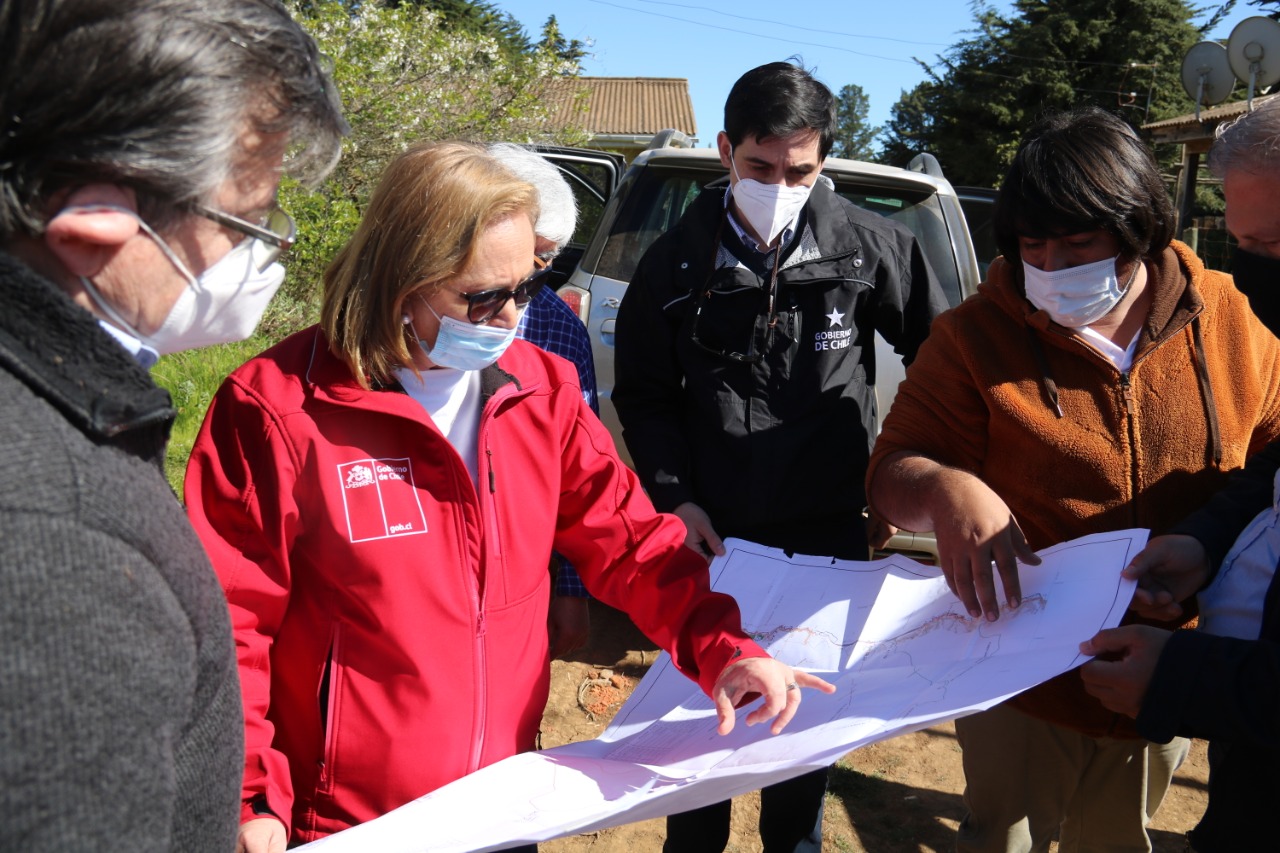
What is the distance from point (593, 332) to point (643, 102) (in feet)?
113

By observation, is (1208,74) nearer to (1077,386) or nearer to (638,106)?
(1077,386)

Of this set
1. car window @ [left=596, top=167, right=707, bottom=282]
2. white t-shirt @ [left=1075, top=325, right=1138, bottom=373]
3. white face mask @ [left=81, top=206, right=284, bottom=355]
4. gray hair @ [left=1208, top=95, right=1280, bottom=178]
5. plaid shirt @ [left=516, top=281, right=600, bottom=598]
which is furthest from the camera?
car window @ [left=596, top=167, right=707, bottom=282]

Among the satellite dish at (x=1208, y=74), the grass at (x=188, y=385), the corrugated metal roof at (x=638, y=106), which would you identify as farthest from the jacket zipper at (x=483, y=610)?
the corrugated metal roof at (x=638, y=106)

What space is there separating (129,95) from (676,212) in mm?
3896

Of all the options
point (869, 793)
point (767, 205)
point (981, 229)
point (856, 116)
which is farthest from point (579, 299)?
point (856, 116)

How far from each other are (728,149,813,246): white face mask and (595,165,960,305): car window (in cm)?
194

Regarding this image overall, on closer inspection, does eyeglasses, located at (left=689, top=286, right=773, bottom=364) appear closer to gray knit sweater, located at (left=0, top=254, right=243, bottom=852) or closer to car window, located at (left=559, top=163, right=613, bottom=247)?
gray knit sweater, located at (left=0, top=254, right=243, bottom=852)

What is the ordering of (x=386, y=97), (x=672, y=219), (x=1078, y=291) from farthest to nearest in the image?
(x=386, y=97)
(x=672, y=219)
(x=1078, y=291)

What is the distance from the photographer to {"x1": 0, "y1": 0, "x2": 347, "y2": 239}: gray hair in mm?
899

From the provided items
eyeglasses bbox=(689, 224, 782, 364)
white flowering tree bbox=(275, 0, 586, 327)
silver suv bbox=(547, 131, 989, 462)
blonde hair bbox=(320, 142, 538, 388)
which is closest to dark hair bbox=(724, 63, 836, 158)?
eyeglasses bbox=(689, 224, 782, 364)

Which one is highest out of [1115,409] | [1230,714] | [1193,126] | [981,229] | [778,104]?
[1193,126]

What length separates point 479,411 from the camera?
1.83 meters

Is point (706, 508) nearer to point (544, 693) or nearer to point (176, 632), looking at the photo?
point (544, 693)

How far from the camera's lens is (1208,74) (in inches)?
415
